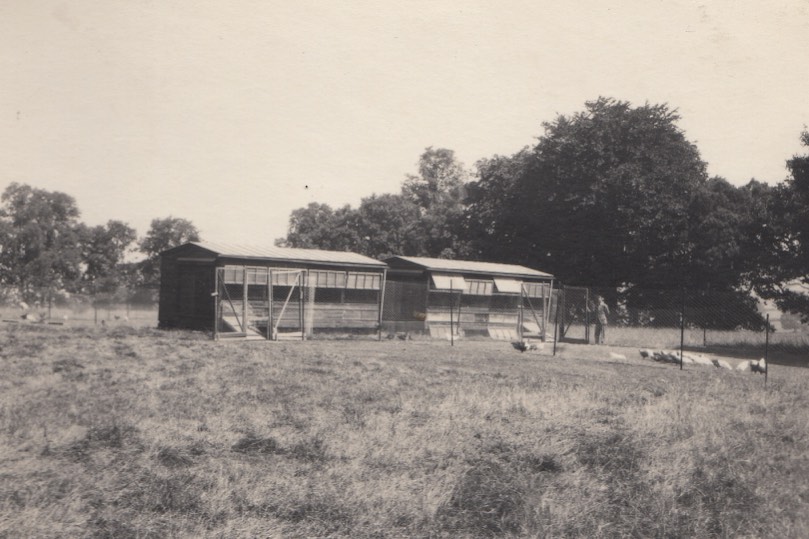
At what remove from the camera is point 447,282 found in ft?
92.5

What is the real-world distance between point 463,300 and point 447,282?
139cm

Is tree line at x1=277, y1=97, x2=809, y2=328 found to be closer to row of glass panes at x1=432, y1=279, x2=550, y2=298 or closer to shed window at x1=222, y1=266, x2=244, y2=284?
row of glass panes at x1=432, y1=279, x2=550, y2=298

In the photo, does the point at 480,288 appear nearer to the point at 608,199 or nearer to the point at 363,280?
the point at 363,280

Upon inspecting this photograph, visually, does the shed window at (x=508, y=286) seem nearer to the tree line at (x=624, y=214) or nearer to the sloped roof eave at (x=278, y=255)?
the sloped roof eave at (x=278, y=255)

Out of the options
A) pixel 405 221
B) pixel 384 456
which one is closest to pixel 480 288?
pixel 384 456

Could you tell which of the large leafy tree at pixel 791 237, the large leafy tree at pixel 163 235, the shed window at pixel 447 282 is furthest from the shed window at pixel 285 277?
the large leafy tree at pixel 163 235

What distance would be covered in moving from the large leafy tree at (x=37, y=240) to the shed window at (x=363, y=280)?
34786mm

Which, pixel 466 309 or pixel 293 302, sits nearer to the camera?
pixel 293 302

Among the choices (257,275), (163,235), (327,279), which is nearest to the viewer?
(257,275)

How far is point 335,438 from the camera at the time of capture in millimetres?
7863

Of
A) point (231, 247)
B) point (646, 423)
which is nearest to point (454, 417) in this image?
point (646, 423)

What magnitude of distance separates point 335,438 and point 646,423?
438 centimetres

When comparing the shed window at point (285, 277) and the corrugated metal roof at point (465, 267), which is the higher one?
the corrugated metal roof at point (465, 267)

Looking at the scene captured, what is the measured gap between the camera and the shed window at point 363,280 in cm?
2697
